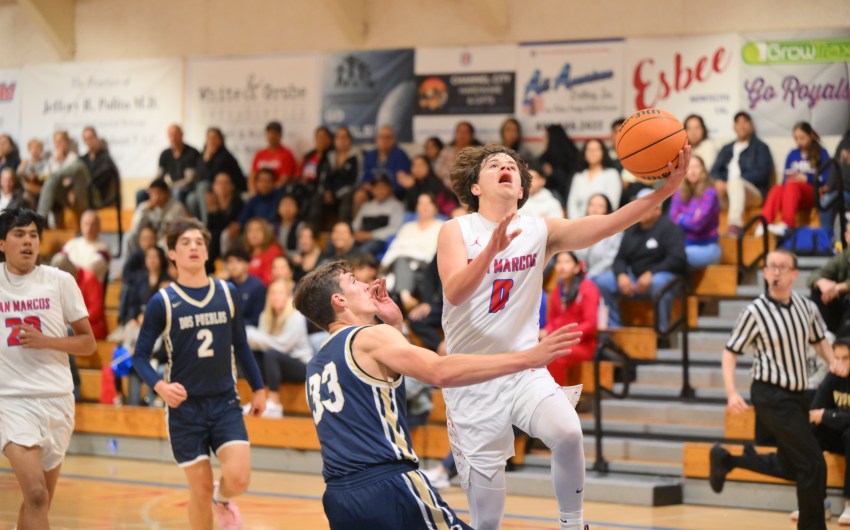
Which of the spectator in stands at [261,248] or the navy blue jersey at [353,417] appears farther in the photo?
the spectator in stands at [261,248]

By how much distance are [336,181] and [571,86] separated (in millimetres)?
3087

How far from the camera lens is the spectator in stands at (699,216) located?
37.0 ft

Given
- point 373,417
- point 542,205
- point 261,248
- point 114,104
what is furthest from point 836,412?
point 114,104

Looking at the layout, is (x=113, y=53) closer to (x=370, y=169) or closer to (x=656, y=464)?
(x=370, y=169)

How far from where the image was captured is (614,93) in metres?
13.6

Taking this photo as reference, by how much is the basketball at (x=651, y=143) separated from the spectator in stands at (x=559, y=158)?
735 cm

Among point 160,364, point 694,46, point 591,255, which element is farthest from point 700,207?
point 160,364

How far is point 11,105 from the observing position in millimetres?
17891

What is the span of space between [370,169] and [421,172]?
148cm

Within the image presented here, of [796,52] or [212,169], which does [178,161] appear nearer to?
[212,169]

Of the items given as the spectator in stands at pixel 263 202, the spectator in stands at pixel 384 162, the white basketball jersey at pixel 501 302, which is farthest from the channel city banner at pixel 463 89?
the white basketball jersey at pixel 501 302

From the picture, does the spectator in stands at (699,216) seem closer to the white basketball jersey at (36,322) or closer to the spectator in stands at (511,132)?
the spectator in stands at (511,132)

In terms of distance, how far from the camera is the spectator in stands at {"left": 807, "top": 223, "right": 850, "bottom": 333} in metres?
9.27

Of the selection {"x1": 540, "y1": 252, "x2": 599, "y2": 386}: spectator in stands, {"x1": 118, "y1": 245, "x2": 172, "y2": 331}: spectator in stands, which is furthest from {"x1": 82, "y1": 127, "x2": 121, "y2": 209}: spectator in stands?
{"x1": 540, "y1": 252, "x2": 599, "y2": 386}: spectator in stands
